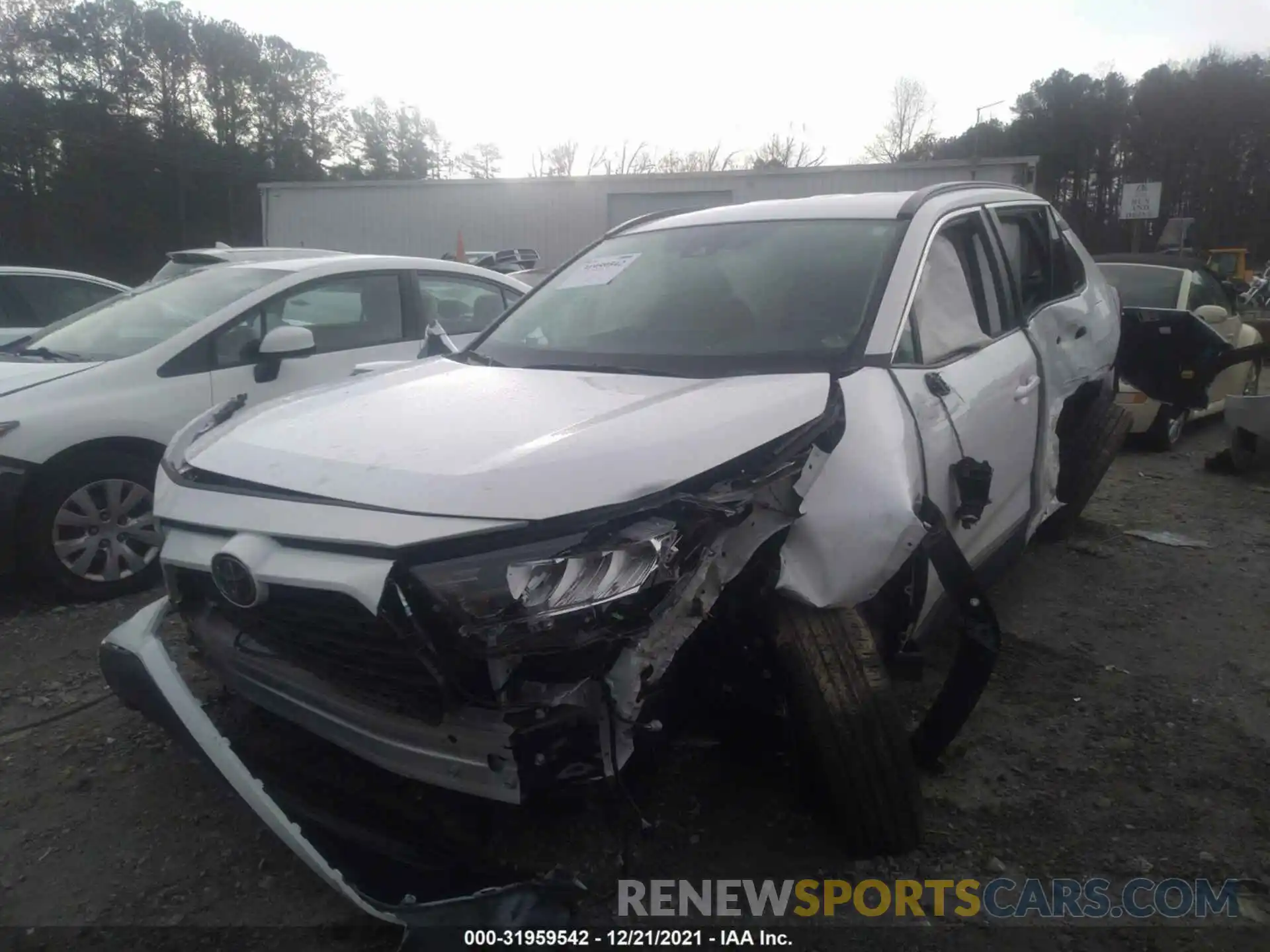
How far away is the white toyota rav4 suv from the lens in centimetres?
205

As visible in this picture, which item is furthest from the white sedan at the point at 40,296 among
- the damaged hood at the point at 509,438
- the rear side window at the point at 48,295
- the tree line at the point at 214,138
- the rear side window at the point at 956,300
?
the tree line at the point at 214,138

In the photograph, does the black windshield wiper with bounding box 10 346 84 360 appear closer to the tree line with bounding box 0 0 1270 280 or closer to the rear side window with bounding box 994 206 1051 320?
the rear side window with bounding box 994 206 1051 320

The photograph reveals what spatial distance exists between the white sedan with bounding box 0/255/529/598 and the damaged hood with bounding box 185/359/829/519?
1.58 meters

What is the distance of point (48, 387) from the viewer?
169 inches

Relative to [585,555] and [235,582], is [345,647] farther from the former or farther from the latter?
[585,555]

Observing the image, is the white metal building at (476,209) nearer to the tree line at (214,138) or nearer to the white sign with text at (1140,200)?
the white sign with text at (1140,200)

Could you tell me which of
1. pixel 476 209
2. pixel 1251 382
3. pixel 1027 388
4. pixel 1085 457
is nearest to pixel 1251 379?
pixel 1251 382

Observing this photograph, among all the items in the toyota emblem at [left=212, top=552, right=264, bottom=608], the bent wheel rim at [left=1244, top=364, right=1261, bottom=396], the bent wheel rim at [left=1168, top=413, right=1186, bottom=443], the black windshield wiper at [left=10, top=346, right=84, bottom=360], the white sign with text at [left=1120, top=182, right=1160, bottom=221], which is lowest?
the bent wheel rim at [left=1168, top=413, right=1186, bottom=443]

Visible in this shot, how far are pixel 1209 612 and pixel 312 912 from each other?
3878mm

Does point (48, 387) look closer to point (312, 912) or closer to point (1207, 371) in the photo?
point (312, 912)

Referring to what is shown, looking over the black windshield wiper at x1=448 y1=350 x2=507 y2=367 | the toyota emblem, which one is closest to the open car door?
the black windshield wiper at x1=448 y1=350 x2=507 y2=367

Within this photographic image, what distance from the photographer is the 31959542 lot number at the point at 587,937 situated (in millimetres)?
2088

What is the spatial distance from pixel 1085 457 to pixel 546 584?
3675 millimetres

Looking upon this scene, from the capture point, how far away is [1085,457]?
4.75 meters
